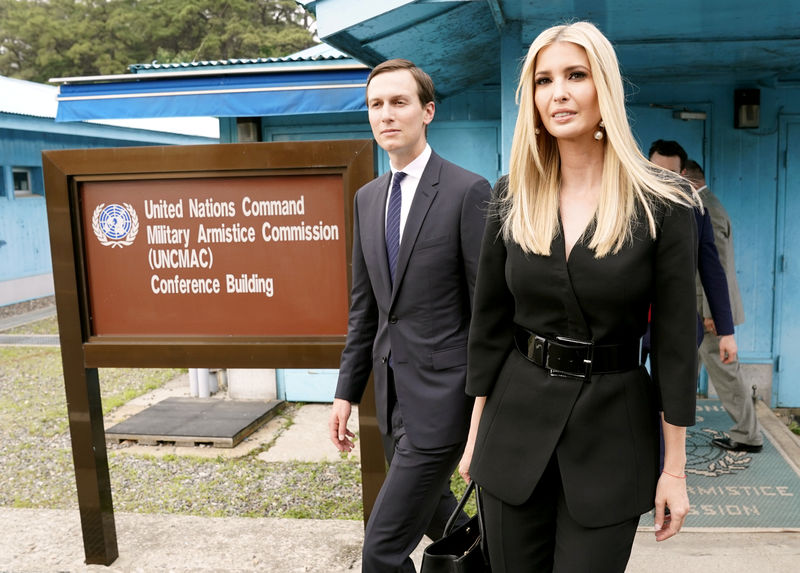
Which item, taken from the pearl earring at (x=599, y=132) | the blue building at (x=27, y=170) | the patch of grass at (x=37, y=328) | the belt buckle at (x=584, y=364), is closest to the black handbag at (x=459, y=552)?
the belt buckle at (x=584, y=364)

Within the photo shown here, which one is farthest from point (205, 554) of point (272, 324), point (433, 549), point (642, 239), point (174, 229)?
point (642, 239)

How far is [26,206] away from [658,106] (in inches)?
519

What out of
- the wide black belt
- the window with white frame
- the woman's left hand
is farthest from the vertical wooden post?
the window with white frame

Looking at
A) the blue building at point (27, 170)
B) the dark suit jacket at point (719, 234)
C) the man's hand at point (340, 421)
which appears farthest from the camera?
the blue building at point (27, 170)

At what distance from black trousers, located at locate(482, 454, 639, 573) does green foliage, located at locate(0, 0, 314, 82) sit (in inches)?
1261

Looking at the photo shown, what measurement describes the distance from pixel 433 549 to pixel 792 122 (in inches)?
206

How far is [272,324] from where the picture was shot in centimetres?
333

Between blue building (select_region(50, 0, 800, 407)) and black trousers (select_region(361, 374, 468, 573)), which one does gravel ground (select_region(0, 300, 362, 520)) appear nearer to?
black trousers (select_region(361, 374, 468, 573))

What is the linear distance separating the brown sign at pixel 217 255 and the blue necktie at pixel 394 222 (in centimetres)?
52

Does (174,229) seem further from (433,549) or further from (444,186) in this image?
(433,549)

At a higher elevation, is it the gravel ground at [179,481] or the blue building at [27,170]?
the blue building at [27,170]

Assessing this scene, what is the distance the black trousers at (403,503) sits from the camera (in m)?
2.50

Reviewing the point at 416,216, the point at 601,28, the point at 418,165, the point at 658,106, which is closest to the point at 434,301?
the point at 416,216

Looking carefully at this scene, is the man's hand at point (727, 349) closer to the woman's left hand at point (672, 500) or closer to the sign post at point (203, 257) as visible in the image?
the sign post at point (203, 257)
